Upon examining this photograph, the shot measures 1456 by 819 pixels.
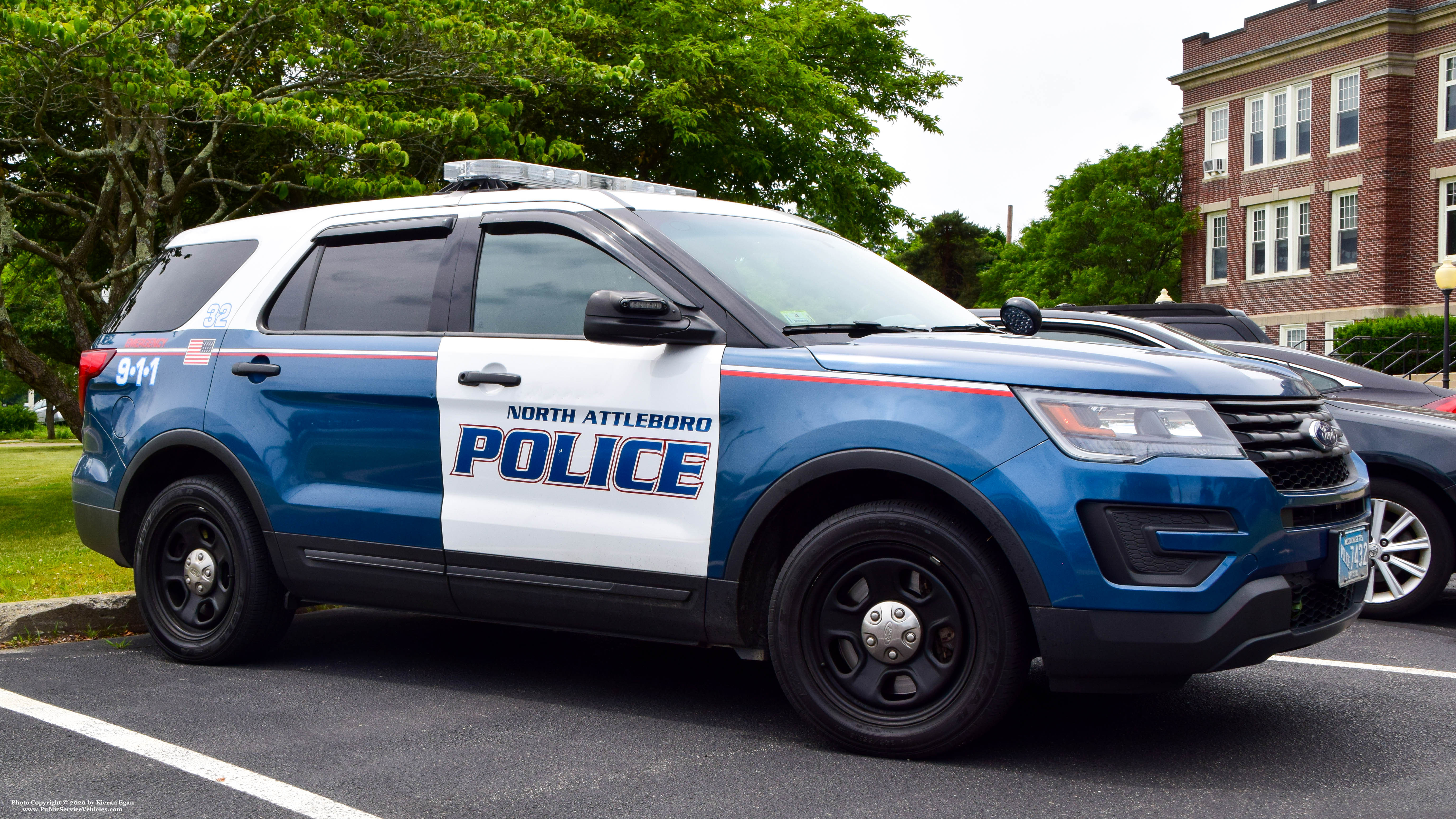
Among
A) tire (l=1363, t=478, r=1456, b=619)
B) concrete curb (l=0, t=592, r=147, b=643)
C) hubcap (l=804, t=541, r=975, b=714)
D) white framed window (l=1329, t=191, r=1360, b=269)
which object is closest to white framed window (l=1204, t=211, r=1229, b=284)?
white framed window (l=1329, t=191, r=1360, b=269)

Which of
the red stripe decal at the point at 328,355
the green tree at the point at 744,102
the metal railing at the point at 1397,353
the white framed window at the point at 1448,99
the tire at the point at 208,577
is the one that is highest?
the white framed window at the point at 1448,99

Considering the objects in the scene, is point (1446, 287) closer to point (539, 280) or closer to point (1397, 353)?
point (1397, 353)

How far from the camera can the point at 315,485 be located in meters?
5.21

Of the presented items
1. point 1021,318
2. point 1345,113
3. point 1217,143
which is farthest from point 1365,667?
point 1217,143

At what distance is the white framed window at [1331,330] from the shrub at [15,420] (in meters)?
54.1

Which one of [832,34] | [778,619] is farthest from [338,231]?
[832,34]

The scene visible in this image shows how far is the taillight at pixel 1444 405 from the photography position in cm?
758

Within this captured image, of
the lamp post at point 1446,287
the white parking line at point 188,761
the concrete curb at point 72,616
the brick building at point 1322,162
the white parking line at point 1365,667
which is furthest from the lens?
the brick building at point 1322,162

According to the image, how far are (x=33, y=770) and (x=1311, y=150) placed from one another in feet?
132

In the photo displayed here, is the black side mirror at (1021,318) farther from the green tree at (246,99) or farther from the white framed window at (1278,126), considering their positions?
the white framed window at (1278,126)

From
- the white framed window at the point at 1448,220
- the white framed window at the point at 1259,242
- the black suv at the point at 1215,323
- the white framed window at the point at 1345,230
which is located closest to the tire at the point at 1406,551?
the black suv at the point at 1215,323

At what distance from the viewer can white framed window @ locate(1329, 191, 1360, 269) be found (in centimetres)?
3700

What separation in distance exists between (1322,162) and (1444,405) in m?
33.8

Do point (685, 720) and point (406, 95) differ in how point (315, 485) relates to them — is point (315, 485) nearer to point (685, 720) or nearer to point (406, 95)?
point (685, 720)
